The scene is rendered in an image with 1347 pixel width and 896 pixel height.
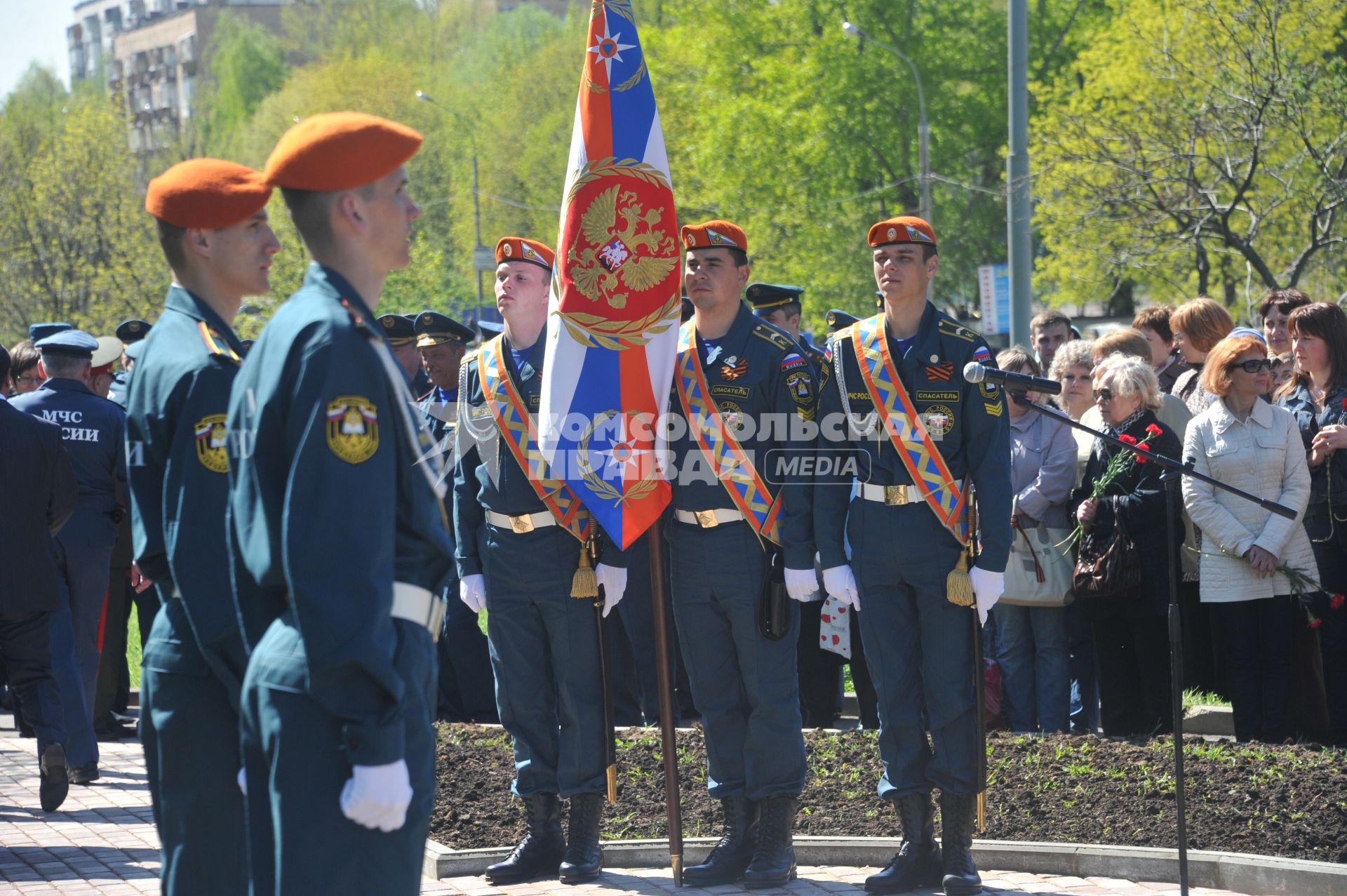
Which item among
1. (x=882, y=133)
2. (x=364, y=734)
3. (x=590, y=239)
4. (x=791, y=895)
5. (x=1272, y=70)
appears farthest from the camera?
(x=882, y=133)

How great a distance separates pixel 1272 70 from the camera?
1825 centimetres

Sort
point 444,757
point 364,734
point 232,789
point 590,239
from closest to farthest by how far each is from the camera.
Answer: point 364,734, point 232,789, point 590,239, point 444,757

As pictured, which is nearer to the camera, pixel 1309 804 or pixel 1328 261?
pixel 1309 804

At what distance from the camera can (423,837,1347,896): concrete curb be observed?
564 centimetres

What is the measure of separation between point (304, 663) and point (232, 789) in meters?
0.95

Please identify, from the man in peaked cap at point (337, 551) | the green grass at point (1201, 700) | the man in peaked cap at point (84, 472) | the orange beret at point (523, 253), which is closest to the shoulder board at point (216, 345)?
the man in peaked cap at point (337, 551)

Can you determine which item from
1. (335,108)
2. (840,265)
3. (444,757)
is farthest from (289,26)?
(444,757)

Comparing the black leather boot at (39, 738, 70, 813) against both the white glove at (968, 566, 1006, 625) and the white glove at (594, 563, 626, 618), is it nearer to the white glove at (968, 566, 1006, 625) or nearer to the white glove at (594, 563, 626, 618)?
the white glove at (594, 563, 626, 618)

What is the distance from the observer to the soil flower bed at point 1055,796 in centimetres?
618

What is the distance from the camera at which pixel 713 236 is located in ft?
21.3

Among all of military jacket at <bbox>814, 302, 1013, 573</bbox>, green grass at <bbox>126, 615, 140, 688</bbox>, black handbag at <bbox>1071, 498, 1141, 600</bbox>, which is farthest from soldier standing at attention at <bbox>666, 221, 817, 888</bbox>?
green grass at <bbox>126, 615, 140, 688</bbox>

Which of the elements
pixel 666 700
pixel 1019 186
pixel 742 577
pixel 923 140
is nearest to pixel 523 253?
pixel 742 577

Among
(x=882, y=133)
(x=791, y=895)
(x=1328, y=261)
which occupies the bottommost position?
(x=791, y=895)

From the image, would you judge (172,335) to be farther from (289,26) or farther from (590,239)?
(289,26)
